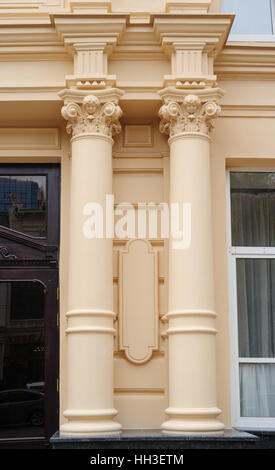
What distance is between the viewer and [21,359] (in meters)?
7.83

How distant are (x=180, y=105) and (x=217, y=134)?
674 mm

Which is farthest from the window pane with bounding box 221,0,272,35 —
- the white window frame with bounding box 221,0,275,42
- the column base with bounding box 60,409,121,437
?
the column base with bounding box 60,409,121,437

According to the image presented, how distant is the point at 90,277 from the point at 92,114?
164 centimetres

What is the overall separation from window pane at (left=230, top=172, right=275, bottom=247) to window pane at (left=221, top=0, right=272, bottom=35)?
1.66 meters

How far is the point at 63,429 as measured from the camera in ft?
22.7

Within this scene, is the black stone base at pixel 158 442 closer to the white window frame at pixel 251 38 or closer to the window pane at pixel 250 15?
the white window frame at pixel 251 38

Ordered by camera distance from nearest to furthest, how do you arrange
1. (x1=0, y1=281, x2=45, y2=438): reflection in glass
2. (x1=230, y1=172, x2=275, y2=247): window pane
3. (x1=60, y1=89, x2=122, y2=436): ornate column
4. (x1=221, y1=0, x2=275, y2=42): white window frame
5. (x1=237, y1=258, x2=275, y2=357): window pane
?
(x1=60, y1=89, x2=122, y2=436): ornate column < (x1=0, y1=281, x2=45, y2=438): reflection in glass < (x1=237, y1=258, x2=275, y2=357): window pane < (x1=230, y1=172, x2=275, y2=247): window pane < (x1=221, y1=0, x2=275, y2=42): white window frame

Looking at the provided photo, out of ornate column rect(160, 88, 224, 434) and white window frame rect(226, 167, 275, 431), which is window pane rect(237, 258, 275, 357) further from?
ornate column rect(160, 88, 224, 434)

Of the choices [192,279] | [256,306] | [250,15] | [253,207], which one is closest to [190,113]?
[253,207]

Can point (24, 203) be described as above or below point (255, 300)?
above

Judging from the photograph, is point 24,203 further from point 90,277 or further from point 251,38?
point 251,38

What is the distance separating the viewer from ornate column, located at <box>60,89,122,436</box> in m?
6.98
